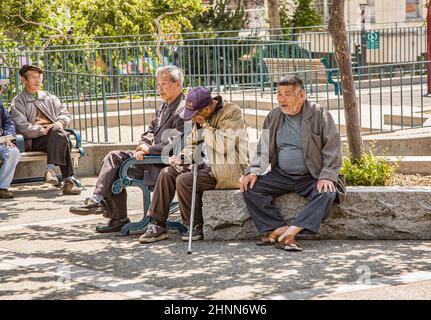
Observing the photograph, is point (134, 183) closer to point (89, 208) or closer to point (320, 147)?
point (89, 208)

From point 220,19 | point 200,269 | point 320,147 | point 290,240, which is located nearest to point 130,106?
point 320,147

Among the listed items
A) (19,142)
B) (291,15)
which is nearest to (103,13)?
(19,142)

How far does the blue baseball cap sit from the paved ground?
1068 mm

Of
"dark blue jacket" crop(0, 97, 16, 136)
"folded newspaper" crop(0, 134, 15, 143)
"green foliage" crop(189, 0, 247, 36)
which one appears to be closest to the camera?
"folded newspaper" crop(0, 134, 15, 143)

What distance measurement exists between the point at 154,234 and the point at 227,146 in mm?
948

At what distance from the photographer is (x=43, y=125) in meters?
12.1

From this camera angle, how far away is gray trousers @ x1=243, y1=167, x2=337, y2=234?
8.35 meters

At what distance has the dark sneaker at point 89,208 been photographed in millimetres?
9453

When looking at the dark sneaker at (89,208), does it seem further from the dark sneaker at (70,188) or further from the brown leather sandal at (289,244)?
the dark sneaker at (70,188)

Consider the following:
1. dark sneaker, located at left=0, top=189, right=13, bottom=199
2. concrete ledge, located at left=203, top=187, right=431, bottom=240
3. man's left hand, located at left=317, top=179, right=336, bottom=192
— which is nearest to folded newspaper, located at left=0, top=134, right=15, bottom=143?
dark sneaker, located at left=0, top=189, right=13, bottom=199

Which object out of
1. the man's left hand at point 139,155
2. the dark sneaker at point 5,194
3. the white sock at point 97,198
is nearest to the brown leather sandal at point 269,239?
the man's left hand at point 139,155

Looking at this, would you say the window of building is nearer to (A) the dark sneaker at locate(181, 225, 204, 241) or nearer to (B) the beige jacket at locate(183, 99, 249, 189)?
(B) the beige jacket at locate(183, 99, 249, 189)
